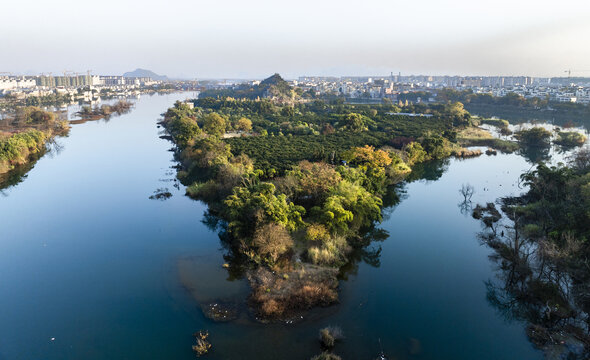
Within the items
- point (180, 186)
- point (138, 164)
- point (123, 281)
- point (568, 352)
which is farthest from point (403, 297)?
point (138, 164)

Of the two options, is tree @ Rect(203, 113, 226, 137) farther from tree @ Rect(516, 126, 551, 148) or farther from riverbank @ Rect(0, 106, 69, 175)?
tree @ Rect(516, 126, 551, 148)

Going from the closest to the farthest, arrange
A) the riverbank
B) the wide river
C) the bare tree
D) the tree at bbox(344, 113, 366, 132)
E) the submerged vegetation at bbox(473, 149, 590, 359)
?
the wide river < the submerged vegetation at bbox(473, 149, 590, 359) < the bare tree < the riverbank < the tree at bbox(344, 113, 366, 132)

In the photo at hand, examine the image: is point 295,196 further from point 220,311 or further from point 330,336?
point 330,336

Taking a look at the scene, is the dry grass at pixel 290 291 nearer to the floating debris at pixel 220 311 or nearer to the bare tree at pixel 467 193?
the floating debris at pixel 220 311

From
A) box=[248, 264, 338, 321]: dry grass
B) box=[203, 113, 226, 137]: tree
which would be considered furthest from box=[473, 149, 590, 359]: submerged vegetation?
box=[203, 113, 226, 137]: tree

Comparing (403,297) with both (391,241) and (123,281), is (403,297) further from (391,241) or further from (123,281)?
(123,281)

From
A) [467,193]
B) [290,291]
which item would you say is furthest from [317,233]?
[467,193]

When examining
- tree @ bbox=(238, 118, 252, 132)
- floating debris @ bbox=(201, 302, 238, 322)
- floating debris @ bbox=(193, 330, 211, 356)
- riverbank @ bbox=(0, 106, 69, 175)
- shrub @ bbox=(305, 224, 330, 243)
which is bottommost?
floating debris @ bbox=(193, 330, 211, 356)
